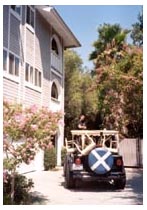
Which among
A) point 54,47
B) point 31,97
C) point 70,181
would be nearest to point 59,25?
point 54,47

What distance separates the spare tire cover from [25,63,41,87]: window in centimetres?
394

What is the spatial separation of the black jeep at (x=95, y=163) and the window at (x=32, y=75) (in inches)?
110

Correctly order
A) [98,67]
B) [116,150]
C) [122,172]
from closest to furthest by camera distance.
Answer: [122,172] < [116,150] < [98,67]

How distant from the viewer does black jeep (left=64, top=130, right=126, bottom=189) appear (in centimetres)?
762

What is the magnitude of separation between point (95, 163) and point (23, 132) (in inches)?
85.4

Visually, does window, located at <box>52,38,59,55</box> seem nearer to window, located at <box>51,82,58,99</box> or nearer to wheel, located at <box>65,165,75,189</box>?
window, located at <box>51,82,58,99</box>

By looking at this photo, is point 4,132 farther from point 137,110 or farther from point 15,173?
point 137,110

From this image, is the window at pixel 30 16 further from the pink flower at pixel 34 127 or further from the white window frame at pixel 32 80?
the pink flower at pixel 34 127

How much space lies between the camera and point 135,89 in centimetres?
966

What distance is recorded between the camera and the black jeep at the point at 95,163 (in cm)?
762

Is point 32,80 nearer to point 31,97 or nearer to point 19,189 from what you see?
point 31,97

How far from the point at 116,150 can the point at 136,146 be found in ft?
7.72

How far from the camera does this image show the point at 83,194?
25.2 ft
